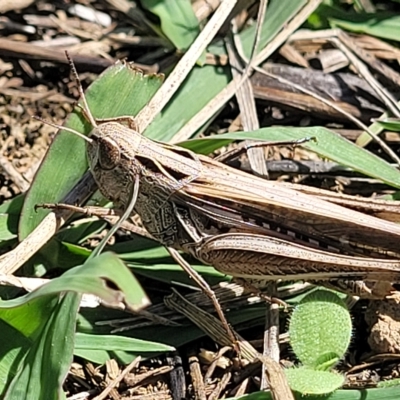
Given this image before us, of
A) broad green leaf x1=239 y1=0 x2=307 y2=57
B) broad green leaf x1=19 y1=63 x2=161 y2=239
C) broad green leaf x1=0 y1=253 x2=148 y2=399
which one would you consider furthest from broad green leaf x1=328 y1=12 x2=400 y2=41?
broad green leaf x1=0 y1=253 x2=148 y2=399

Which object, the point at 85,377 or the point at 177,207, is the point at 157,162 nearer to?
the point at 177,207

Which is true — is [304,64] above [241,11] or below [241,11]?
below

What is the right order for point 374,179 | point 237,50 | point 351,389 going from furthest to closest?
1. point 237,50
2. point 374,179
3. point 351,389

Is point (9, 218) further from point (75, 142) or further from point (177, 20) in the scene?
point (177, 20)

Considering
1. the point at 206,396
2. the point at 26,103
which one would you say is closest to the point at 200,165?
the point at 206,396

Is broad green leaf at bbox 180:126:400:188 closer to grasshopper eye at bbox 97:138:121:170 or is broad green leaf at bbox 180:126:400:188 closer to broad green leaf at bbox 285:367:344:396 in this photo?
grasshopper eye at bbox 97:138:121:170

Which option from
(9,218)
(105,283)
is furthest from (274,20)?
(105,283)
